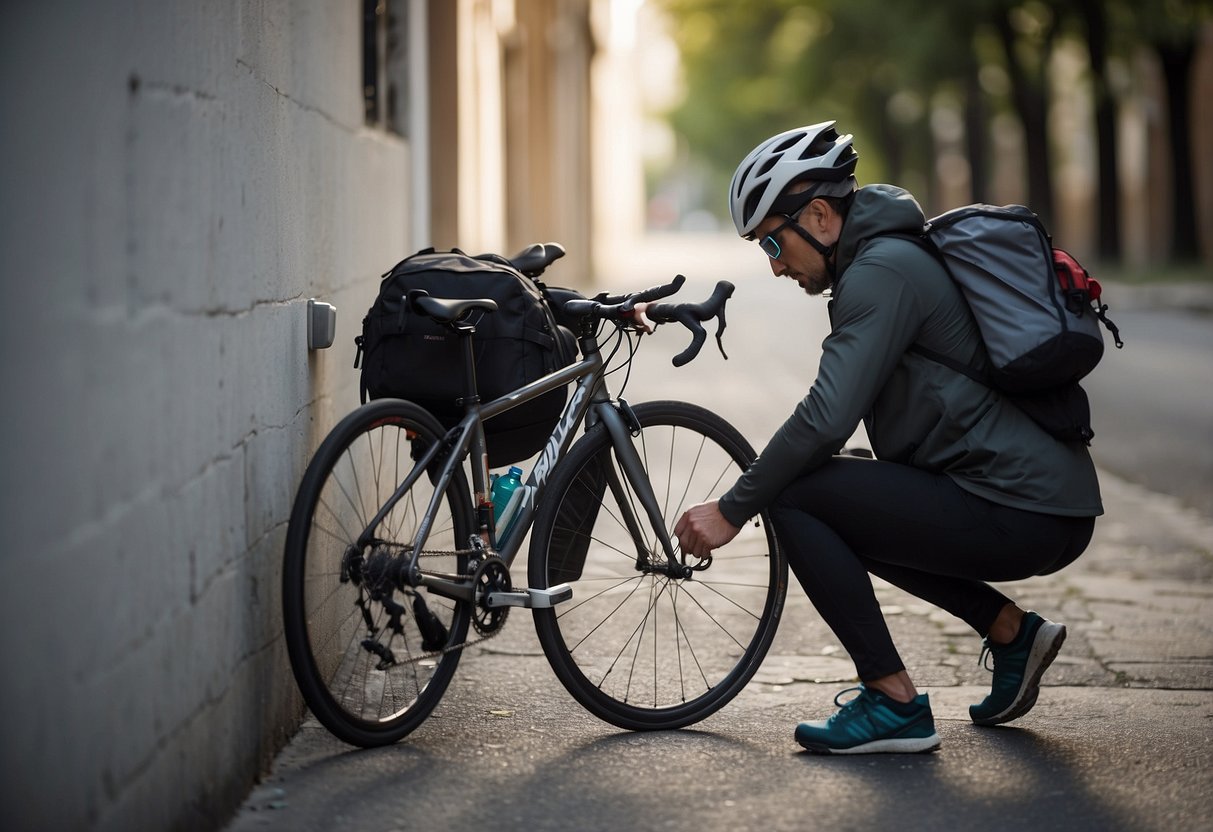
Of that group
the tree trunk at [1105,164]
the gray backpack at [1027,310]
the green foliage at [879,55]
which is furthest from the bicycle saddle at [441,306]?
the tree trunk at [1105,164]

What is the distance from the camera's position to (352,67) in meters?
5.87

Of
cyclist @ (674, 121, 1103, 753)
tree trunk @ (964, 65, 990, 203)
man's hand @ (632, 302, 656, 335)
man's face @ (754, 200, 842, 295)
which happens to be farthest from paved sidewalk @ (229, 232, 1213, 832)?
tree trunk @ (964, 65, 990, 203)

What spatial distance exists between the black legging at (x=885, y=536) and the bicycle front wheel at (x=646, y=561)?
0.40 meters

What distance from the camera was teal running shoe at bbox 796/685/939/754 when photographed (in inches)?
161

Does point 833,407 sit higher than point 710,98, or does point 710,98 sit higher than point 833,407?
point 710,98

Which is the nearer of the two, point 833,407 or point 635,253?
point 833,407

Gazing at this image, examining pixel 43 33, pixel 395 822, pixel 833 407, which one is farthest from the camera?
pixel 833 407

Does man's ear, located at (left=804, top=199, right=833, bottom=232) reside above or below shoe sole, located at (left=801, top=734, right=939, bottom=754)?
above

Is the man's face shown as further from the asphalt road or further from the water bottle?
the asphalt road

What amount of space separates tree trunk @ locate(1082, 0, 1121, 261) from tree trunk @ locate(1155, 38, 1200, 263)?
3.50ft

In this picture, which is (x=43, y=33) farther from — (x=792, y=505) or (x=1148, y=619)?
(x=1148, y=619)

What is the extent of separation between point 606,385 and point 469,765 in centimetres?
115

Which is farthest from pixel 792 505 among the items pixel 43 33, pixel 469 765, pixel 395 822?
pixel 43 33

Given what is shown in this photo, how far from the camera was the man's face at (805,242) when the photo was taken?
4148 millimetres
